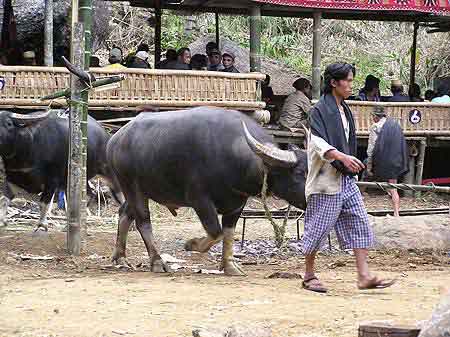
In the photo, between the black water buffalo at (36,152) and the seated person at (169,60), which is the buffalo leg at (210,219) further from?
the seated person at (169,60)

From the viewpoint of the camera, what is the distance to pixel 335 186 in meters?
7.05

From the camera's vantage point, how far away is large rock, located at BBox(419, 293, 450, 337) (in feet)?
14.5

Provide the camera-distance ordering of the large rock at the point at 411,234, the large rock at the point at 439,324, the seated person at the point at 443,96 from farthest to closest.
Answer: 1. the seated person at the point at 443,96
2. the large rock at the point at 411,234
3. the large rock at the point at 439,324

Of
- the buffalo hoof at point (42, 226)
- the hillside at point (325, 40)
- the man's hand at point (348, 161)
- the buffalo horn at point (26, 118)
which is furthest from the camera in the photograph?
the hillside at point (325, 40)

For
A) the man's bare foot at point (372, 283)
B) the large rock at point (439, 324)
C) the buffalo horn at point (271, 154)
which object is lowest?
the man's bare foot at point (372, 283)

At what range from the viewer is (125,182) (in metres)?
9.48

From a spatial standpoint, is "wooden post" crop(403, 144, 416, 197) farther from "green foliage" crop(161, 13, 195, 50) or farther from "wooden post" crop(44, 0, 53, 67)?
"green foliage" crop(161, 13, 195, 50)

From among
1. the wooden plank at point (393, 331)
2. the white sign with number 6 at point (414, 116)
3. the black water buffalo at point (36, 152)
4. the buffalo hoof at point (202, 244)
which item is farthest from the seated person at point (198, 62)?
the wooden plank at point (393, 331)

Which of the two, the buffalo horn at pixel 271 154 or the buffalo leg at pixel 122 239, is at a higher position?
the buffalo horn at pixel 271 154

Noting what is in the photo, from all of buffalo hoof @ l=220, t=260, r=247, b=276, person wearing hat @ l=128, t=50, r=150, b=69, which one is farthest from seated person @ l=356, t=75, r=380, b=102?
buffalo hoof @ l=220, t=260, r=247, b=276

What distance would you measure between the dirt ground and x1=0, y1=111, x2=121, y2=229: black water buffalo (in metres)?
1.42

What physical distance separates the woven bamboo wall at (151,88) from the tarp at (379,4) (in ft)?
5.01

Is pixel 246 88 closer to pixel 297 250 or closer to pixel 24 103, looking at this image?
pixel 24 103

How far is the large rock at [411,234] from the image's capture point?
10.5 meters
